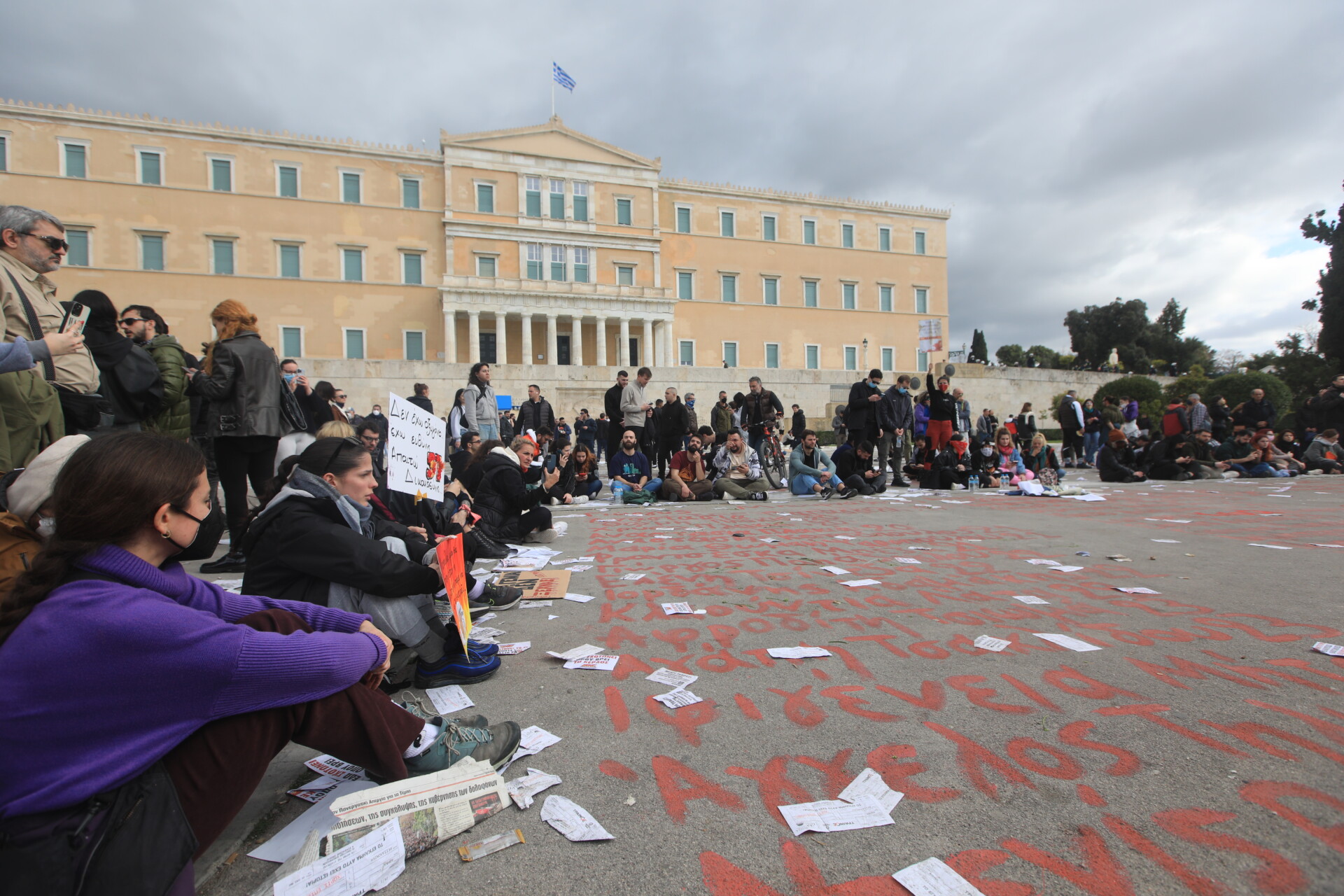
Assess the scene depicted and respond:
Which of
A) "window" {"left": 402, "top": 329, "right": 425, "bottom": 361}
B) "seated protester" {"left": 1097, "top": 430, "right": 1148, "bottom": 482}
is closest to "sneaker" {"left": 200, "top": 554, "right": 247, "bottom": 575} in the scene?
"seated protester" {"left": 1097, "top": 430, "right": 1148, "bottom": 482}

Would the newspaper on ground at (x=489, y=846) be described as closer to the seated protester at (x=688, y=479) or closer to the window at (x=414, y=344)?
the seated protester at (x=688, y=479)

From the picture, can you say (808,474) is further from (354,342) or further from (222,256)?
(222,256)

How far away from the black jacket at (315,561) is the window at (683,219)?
37.4 metres

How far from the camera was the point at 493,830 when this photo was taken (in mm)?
1681

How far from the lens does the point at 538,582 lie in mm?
4180

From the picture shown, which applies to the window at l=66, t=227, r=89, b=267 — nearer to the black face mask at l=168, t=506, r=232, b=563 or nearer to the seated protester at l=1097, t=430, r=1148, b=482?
the black face mask at l=168, t=506, r=232, b=563

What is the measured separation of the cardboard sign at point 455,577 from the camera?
2445 mm

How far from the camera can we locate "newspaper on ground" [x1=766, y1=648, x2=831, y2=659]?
2.80m

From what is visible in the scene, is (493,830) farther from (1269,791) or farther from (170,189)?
(170,189)

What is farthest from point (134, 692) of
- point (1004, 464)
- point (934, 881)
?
point (1004, 464)

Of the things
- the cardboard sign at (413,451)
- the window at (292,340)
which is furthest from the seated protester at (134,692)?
the window at (292,340)

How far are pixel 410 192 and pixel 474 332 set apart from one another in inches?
331

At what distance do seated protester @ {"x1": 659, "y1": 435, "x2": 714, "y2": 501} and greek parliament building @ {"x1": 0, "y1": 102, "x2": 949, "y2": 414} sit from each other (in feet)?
42.4

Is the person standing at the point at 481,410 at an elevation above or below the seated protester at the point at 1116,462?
above
